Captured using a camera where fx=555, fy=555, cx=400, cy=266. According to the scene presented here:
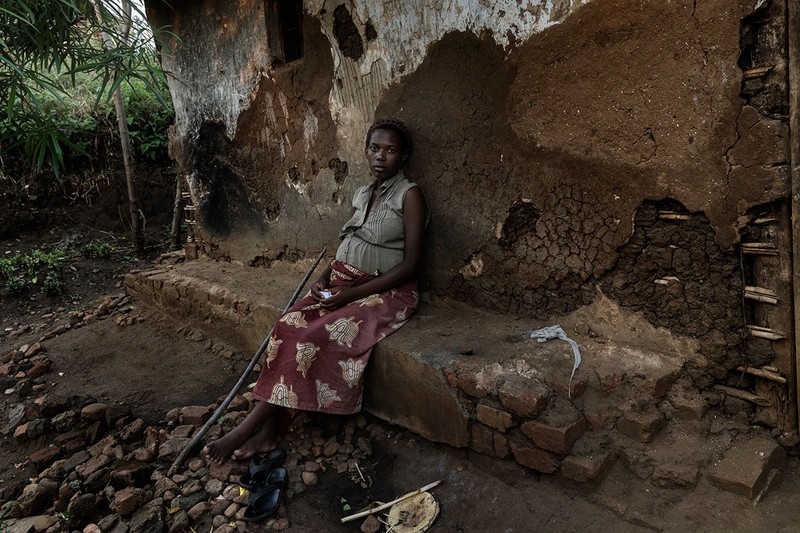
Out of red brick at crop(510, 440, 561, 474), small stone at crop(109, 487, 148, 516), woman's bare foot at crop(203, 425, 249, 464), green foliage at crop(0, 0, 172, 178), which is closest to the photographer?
red brick at crop(510, 440, 561, 474)

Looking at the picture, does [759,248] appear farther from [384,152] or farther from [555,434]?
[384,152]

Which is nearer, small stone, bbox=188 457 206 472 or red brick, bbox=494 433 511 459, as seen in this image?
red brick, bbox=494 433 511 459

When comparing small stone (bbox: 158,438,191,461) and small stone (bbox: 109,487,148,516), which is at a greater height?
small stone (bbox: 158,438,191,461)

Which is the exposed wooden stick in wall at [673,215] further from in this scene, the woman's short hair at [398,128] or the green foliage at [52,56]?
the green foliage at [52,56]

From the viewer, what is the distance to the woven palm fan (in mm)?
2098

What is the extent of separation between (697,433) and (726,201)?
2.75 ft

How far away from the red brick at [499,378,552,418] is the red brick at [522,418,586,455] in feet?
0.15

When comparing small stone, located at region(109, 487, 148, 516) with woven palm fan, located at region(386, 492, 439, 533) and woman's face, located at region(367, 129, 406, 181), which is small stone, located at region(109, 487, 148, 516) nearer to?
woven palm fan, located at region(386, 492, 439, 533)

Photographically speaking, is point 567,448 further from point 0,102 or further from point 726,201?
point 0,102

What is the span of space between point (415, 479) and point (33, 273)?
5.18 meters

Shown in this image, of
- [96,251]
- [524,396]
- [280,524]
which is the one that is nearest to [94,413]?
[280,524]

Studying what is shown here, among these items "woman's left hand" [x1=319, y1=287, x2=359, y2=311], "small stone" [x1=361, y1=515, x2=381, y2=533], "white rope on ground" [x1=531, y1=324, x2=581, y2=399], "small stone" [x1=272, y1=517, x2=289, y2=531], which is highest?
"woman's left hand" [x1=319, y1=287, x2=359, y2=311]

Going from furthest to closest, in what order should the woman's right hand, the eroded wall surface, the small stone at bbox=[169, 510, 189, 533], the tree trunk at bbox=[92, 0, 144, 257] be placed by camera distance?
1. the tree trunk at bbox=[92, 0, 144, 257]
2. the woman's right hand
3. the small stone at bbox=[169, 510, 189, 533]
4. the eroded wall surface

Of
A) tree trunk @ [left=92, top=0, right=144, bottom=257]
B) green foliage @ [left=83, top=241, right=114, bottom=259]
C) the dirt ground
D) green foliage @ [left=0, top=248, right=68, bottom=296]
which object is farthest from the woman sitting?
green foliage @ [left=83, top=241, right=114, bottom=259]
